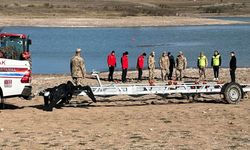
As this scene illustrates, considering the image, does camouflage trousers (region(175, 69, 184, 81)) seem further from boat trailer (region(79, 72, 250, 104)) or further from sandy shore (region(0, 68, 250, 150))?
boat trailer (region(79, 72, 250, 104))

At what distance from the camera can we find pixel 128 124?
1555 cm

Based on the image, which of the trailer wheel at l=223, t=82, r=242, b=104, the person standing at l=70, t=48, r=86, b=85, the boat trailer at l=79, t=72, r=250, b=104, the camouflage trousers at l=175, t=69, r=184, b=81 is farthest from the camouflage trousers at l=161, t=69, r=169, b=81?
the person standing at l=70, t=48, r=86, b=85

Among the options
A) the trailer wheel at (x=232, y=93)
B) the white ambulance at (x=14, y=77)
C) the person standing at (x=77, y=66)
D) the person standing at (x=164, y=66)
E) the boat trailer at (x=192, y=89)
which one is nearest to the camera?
the white ambulance at (x=14, y=77)

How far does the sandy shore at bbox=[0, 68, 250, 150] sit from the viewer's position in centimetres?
1298

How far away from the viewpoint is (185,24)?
3755 inches

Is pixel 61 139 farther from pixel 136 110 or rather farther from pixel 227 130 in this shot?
pixel 136 110

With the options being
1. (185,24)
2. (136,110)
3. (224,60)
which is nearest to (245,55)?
(224,60)

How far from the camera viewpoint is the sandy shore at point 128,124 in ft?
42.6

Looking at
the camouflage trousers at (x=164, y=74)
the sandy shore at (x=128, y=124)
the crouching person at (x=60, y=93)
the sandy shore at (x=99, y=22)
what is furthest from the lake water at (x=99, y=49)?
the sandy shore at (x=99, y=22)

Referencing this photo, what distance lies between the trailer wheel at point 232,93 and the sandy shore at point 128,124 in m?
0.29

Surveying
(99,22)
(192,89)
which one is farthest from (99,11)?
(192,89)

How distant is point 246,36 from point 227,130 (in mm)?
54175

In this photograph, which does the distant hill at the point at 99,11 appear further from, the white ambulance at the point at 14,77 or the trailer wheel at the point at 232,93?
the white ambulance at the point at 14,77

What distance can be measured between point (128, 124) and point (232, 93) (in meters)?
5.09
